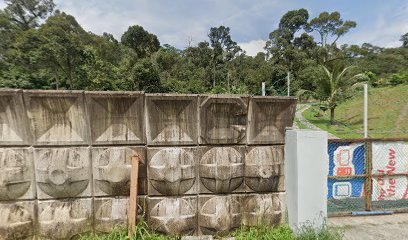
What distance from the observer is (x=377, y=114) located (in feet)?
52.9

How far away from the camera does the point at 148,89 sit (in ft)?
64.5

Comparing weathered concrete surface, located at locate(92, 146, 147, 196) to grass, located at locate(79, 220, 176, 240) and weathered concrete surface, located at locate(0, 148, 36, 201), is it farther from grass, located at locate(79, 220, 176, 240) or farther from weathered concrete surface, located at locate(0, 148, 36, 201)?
weathered concrete surface, located at locate(0, 148, 36, 201)

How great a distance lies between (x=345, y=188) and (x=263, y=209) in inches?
71.1

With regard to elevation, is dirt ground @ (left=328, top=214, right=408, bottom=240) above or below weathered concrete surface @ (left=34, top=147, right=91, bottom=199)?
below

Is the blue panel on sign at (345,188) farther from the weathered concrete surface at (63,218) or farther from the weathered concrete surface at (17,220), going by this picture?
the weathered concrete surface at (17,220)

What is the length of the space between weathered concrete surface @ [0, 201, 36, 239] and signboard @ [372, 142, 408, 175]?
18.9 feet

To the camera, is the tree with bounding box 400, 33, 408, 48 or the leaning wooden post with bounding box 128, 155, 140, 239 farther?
the tree with bounding box 400, 33, 408, 48

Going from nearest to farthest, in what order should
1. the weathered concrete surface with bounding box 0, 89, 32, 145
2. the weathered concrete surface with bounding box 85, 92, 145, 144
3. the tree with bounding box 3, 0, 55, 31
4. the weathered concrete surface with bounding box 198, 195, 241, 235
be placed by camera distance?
the weathered concrete surface with bounding box 0, 89, 32, 145 < the weathered concrete surface with bounding box 85, 92, 145, 144 < the weathered concrete surface with bounding box 198, 195, 241, 235 < the tree with bounding box 3, 0, 55, 31

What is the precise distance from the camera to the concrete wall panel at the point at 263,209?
3320mm

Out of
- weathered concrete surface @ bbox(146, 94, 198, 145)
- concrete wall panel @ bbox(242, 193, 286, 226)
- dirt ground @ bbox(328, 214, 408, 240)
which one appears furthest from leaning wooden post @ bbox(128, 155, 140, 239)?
dirt ground @ bbox(328, 214, 408, 240)

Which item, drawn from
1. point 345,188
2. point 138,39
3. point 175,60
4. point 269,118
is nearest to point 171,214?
point 269,118

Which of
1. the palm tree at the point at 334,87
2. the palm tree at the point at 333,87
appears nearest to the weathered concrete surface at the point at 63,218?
the palm tree at the point at 333,87

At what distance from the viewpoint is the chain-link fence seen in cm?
393

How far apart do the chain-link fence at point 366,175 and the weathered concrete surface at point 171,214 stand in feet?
8.69
